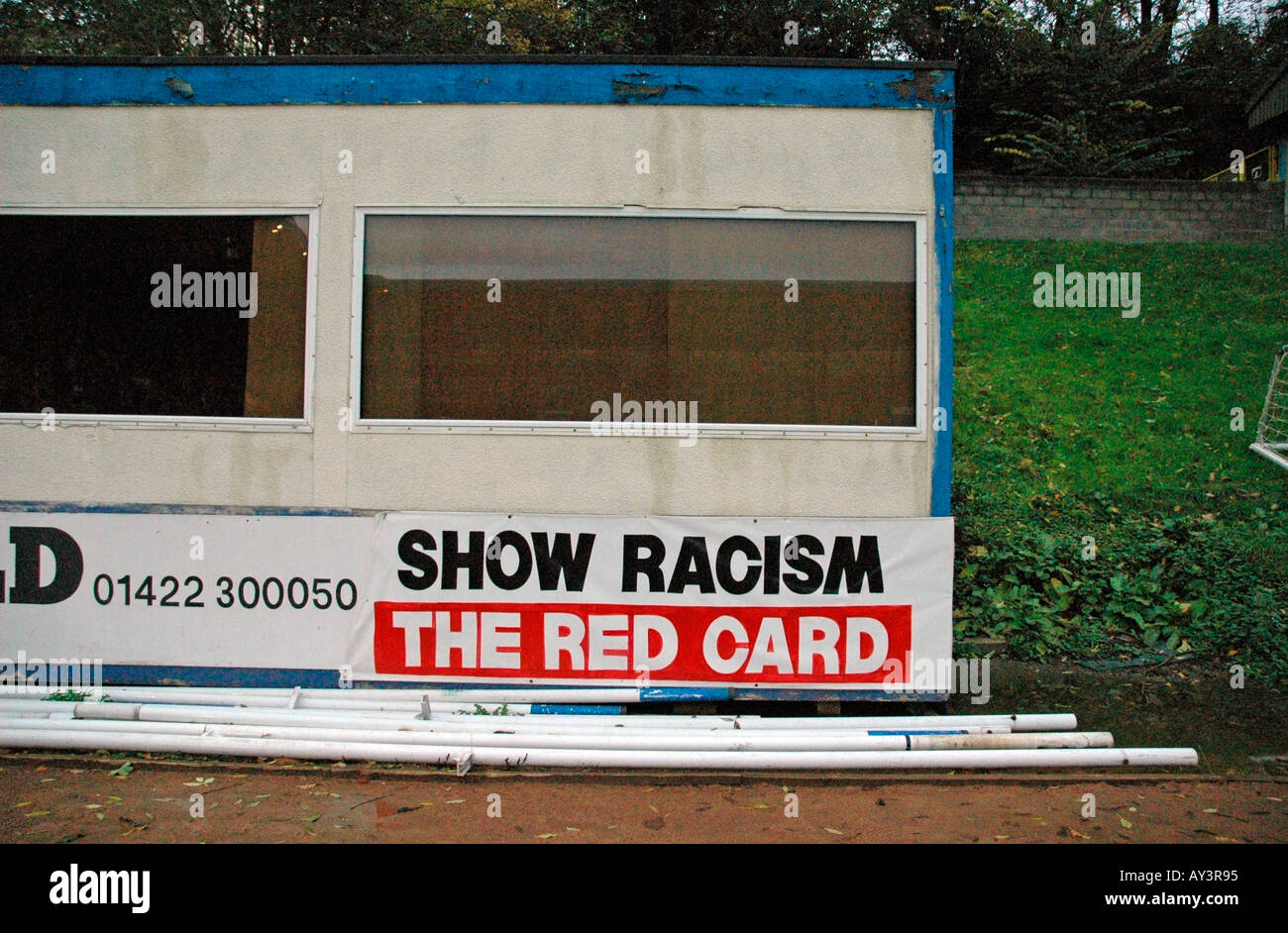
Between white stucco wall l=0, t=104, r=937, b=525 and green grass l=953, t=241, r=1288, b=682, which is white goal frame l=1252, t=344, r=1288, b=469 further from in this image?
white stucco wall l=0, t=104, r=937, b=525

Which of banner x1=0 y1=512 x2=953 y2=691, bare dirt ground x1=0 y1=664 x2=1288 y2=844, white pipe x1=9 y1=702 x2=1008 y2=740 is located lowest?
bare dirt ground x1=0 y1=664 x2=1288 y2=844

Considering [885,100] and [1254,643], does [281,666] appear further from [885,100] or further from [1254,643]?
[1254,643]

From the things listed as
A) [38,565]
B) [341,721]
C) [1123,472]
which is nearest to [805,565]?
[341,721]

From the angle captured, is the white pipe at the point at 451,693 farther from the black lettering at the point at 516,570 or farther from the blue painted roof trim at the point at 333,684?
the black lettering at the point at 516,570

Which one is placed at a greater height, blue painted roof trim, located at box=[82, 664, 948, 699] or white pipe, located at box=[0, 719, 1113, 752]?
blue painted roof trim, located at box=[82, 664, 948, 699]

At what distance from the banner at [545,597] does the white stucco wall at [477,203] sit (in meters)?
0.15

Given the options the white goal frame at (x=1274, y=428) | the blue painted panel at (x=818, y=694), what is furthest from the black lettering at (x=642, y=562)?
the white goal frame at (x=1274, y=428)

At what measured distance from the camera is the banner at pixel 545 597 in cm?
493

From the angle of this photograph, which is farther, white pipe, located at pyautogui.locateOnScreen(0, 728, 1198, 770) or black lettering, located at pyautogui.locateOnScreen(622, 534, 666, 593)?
black lettering, located at pyautogui.locateOnScreen(622, 534, 666, 593)

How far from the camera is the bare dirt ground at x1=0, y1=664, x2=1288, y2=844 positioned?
12.6 ft

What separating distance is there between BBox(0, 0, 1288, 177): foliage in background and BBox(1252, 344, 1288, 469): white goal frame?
407 inches

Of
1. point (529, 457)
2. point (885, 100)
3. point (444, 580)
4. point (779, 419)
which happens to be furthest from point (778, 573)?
point (885, 100)

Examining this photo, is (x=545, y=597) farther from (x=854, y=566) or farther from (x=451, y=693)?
(x=854, y=566)

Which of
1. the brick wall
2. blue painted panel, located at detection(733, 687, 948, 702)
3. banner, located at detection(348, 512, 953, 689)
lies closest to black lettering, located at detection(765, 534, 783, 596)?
banner, located at detection(348, 512, 953, 689)
